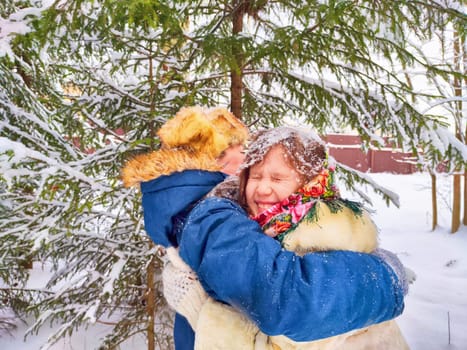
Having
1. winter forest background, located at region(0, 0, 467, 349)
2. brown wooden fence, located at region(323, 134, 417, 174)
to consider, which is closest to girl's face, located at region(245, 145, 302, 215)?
winter forest background, located at region(0, 0, 467, 349)

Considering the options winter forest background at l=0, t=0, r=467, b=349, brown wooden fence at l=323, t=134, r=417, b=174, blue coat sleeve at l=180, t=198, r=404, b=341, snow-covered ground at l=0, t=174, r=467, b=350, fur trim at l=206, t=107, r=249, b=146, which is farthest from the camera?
brown wooden fence at l=323, t=134, r=417, b=174

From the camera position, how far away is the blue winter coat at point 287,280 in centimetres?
97

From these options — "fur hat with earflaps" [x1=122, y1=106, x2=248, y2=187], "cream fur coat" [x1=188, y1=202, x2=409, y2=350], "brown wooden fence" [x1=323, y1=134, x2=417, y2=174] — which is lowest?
"brown wooden fence" [x1=323, y1=134, x2=417, y2=174]

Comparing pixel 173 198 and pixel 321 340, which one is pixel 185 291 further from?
pixel 321 340

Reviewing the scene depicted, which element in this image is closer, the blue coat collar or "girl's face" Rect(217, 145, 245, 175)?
the blue coat collar

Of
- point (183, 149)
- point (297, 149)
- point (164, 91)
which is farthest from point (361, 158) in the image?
point (183, 149)

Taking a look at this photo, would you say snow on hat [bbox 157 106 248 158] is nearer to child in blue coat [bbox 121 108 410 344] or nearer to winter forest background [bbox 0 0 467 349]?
child in blue coat [bbox 121 108 410 344]

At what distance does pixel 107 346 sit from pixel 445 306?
5.17 metres

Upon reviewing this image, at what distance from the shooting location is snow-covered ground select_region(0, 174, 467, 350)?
5020mm

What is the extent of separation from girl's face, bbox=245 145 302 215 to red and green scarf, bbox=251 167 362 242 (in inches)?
1.3

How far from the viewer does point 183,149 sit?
1344mm

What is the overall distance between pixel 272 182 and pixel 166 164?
369 mm

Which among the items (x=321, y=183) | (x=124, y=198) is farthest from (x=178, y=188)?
(x=124, y=198)

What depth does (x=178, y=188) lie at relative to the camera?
1.30 metres
